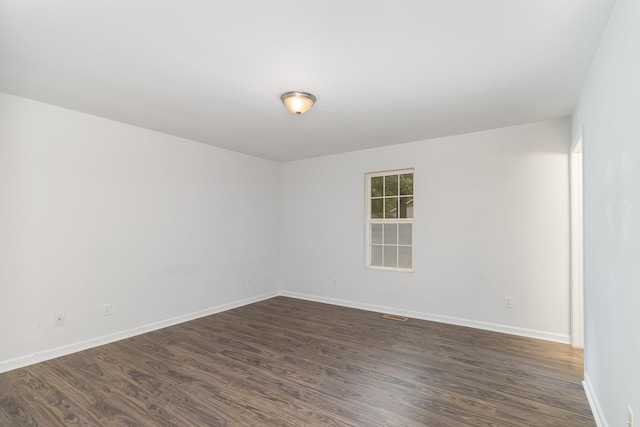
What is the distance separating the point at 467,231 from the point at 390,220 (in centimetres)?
110

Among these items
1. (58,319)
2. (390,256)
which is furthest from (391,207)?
(58,319)

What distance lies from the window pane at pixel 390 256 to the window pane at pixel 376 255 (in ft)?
0.29

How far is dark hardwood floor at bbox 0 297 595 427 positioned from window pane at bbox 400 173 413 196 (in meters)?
1.90

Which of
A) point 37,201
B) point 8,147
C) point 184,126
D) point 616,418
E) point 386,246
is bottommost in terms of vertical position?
point 616,418

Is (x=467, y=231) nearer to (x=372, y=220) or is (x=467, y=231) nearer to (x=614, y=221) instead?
(x=372, y=220)

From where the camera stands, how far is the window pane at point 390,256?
15.6ft

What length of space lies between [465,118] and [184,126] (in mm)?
3202

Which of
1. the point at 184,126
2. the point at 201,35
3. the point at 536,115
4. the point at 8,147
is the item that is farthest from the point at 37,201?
the point at 536,115

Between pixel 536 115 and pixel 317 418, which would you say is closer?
pixel 317 418

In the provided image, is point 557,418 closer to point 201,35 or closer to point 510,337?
point 510,337

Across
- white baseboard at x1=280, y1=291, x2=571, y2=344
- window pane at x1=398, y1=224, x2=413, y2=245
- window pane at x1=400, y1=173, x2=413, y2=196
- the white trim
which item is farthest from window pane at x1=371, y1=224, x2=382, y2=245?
the white trim

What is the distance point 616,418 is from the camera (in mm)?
1730

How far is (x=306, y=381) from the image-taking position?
8.64ft

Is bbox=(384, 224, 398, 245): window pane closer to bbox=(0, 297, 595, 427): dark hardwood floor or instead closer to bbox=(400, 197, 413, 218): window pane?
bbox=(400, 197, 413, 218): window pane
